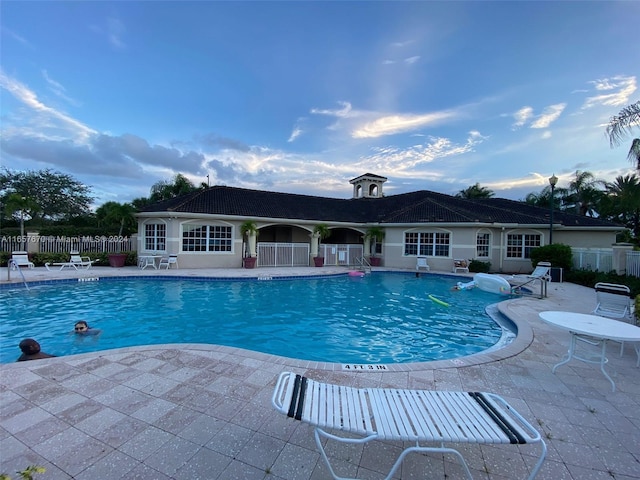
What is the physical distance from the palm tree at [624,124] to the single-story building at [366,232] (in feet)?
23.8

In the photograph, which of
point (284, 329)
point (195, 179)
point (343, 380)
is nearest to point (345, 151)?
point (284, 329)

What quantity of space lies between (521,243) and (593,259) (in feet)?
12.7

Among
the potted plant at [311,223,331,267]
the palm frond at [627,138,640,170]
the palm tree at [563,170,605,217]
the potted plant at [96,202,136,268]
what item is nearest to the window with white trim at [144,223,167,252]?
the potted plant at [96,202,136,268]

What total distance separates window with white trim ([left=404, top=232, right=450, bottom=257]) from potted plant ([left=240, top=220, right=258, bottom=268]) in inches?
392

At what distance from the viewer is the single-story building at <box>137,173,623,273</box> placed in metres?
16.9

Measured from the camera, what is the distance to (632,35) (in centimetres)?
951

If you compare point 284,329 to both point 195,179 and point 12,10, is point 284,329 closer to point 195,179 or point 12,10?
point 12,10

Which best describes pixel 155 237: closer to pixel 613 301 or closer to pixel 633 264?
pixel 613 301

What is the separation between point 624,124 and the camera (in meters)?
10.5

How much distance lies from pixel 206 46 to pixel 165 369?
1383 cm

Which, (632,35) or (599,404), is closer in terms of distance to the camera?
(599,404)

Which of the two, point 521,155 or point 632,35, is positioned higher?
point 632,35

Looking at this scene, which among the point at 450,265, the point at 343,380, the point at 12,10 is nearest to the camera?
the point at 343,380

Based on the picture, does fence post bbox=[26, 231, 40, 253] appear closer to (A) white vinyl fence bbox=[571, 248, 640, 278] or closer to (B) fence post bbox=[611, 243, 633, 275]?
(B) fence post bbox=[611, 243, 633, 275]
